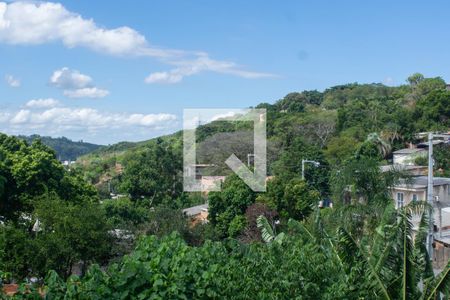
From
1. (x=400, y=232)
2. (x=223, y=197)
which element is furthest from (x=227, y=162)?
(x=400, y=232)

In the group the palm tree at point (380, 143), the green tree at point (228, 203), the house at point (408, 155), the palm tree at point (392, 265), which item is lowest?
the green tree at point (228, 203)

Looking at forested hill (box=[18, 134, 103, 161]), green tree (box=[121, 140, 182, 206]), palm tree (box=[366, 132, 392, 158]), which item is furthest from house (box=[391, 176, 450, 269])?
forested hill (box=[18, 134, 103, 161])

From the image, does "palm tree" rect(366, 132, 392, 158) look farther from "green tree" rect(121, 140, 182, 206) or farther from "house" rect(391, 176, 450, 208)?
"green tree" rect(121, 140, 182, 206)

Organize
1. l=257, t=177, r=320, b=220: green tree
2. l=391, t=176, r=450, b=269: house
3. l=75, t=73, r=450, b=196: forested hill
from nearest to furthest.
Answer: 1. l=391, t=176, r=450, b=269: house
2. l=257, t=177, r=320, b=220: green tree
3. l=75, t=73, r=450, b=196: forested hill

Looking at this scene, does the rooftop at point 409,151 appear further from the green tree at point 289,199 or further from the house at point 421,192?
the green tree at point 289,199

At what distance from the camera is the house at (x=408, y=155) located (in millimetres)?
33625

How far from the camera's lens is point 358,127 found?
41.4 meters

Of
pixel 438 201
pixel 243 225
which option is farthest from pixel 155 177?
pixel 438 201

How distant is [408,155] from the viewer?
116 feet

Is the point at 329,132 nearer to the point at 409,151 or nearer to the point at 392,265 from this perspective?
the point at 409,151

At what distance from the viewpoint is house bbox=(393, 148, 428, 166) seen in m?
33.6

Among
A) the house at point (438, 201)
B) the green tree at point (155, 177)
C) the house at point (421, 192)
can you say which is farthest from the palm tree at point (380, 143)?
the green tree at point (155, 177)

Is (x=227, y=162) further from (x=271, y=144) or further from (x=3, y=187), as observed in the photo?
(x=3, y=187)

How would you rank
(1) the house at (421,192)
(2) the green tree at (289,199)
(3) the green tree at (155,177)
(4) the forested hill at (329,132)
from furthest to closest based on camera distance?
(4) the forested hill at (329,132), (3) the green tree at (155,177), (1) the house at (421,192), (2) the green tree at (289,199)
